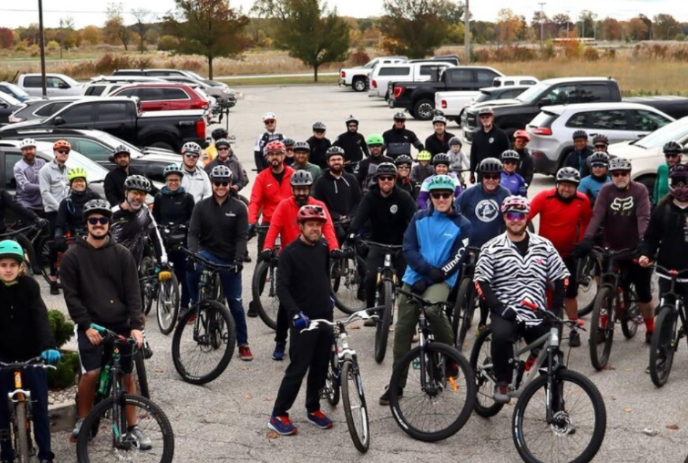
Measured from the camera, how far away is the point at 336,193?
40.9ft

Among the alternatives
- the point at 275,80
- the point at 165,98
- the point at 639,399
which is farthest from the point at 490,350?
the point at 275,80

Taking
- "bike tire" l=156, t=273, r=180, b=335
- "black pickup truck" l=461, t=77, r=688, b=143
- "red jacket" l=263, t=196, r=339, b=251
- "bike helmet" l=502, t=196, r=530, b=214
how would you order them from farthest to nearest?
"black pickup truck" l=461, t=77, r=688, b=143, "bike tire" l=156, t=273, r=180, b=335, "red jacket" l=263, t=196, r=339, b=251, "bike helmet" l=502, t=196, r=530, b=214

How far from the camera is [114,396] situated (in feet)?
23.2

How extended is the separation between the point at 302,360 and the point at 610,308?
333cm

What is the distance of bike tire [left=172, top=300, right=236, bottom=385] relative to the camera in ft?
31.4

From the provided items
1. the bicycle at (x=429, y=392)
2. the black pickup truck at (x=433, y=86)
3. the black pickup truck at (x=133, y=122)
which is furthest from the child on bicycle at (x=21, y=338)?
the black pickup truck at (x=433, y=86)

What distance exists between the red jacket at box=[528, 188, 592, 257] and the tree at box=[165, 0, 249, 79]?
5517 cm

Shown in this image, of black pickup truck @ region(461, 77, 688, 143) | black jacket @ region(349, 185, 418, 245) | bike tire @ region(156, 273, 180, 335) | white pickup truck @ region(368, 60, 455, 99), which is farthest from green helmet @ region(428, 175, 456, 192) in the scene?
white pickup truck @ region(368, 60, 455, 99)

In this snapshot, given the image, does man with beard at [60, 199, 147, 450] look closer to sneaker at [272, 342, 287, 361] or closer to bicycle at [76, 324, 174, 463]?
bicycle at [76, 324, 174, 463]

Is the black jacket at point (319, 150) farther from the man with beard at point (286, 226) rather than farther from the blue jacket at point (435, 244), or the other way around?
the blue jacket at point (435, 244)

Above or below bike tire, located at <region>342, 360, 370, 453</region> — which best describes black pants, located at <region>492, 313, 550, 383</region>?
above

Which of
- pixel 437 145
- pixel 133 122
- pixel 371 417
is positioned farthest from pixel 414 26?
pixel 371 417

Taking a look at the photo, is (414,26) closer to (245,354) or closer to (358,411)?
(245,354)

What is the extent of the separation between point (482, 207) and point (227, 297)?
2.76 meters
